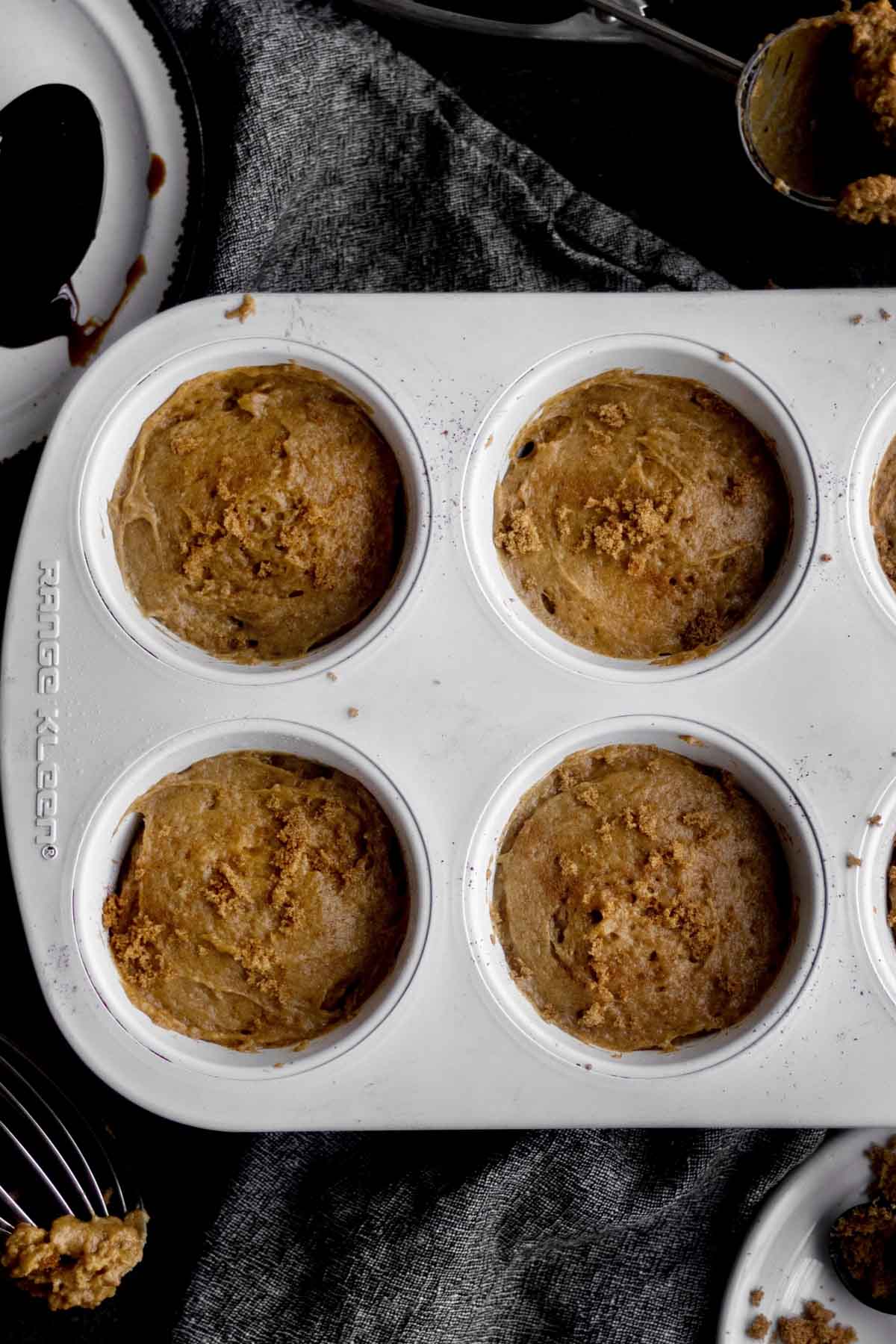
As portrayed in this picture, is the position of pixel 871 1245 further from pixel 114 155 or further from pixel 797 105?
pixel 114 155

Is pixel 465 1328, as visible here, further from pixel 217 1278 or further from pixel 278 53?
pixel 278 53

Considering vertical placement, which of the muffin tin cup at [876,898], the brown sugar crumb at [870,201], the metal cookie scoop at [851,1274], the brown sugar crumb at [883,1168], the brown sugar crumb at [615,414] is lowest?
the metal cookie scoop at [851,1274]

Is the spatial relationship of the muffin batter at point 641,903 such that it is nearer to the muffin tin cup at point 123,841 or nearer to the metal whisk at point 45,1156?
the muffin tin cup at point 123,841

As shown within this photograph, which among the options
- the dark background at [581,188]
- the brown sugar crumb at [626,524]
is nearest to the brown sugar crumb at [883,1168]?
the dark background at [581,188]

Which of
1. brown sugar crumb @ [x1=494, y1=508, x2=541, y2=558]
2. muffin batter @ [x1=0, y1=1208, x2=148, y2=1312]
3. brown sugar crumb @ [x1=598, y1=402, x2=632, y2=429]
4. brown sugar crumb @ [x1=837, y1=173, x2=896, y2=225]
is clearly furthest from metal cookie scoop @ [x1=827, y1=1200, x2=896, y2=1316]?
brown sugar crumb @ [x1=837, y1=173, x2=896, y2=225]

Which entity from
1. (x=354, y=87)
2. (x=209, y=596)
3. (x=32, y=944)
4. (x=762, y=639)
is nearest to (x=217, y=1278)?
(x=32, y=944)

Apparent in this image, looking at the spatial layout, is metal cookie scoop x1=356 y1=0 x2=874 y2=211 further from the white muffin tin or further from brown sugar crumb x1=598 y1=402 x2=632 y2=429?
brown sugar crumb x1=598 y1=402 x2=632 y2=429

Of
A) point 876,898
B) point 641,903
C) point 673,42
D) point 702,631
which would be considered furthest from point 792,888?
point 673,42
